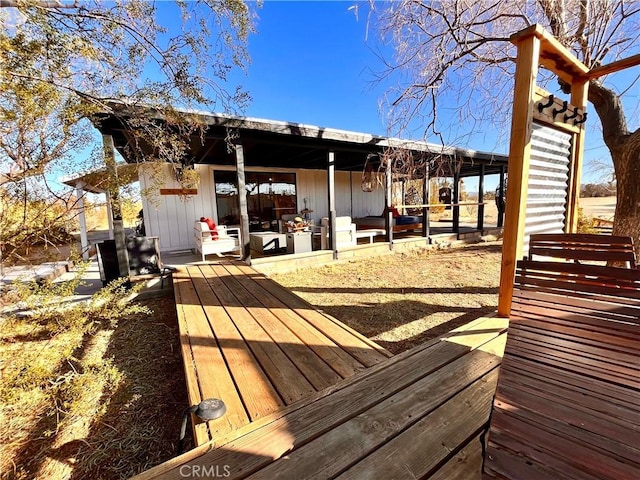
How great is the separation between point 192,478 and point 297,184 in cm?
841

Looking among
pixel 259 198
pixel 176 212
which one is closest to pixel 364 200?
pixel 259 198

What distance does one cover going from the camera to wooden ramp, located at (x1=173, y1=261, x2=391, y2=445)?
58.4 inches

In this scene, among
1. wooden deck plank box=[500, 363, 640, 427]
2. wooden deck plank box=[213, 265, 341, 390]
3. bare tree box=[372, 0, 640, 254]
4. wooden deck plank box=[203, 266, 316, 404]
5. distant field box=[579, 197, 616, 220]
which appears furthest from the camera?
distant field box=[579, 197, 616, 220]

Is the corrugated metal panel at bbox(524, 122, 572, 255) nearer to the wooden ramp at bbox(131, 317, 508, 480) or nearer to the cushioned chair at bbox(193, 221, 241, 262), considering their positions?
the wooden ramp at bbox(131, 317, 508, 480)

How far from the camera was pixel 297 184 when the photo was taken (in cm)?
901

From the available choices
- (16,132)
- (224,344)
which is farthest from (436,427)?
(16,132)

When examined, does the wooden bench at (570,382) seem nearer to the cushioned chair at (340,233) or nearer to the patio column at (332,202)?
the patio column at (332,202)

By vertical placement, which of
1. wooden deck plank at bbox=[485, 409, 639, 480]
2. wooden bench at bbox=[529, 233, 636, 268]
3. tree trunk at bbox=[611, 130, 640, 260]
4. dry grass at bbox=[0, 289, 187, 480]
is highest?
tree trunk at bbox=[611, 130, 640, 260]

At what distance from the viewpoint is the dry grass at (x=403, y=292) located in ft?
9.96

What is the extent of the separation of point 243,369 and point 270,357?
0.66 ft

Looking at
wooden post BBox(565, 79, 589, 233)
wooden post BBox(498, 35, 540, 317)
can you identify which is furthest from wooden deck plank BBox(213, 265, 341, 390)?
wooden post BBox(565, 79, 589, 233)

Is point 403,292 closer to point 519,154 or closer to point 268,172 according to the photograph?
point 519,154

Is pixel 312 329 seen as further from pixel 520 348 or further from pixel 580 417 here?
pixel 580 417

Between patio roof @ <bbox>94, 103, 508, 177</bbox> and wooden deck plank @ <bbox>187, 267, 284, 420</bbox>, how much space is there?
219 centimetres
